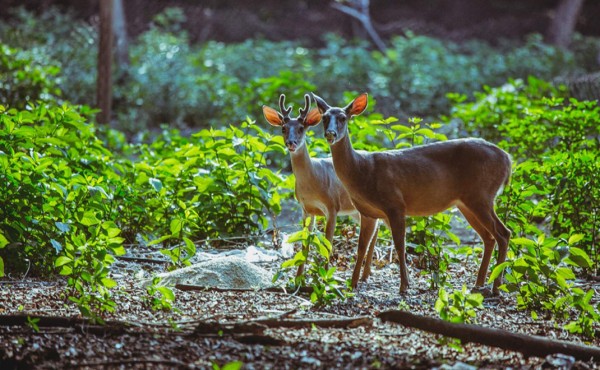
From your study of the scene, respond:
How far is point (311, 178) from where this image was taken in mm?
6727

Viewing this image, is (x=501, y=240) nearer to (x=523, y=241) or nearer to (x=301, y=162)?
(x=523, y=241)

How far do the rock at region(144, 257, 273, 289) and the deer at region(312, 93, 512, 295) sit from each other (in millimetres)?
746

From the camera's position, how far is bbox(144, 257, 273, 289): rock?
5.89m

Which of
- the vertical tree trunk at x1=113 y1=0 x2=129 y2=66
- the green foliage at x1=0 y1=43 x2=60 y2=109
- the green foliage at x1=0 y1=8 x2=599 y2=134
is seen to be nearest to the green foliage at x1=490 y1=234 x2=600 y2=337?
the green foliage at x1=0 y1=8 x2=599 y2=134

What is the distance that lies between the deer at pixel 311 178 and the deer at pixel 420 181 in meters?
0.44

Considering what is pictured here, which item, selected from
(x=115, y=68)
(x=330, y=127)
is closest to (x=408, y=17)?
(x=115, y=68)

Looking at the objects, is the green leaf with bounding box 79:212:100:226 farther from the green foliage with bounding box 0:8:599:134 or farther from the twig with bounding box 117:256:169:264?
the green foliage with bounding box 0:8:599:134

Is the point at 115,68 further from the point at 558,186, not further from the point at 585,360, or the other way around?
the point at 585,360

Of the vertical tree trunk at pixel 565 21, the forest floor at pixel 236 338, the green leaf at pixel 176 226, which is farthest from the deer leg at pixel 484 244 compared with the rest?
the vertical tree trunk at pixel 565 21

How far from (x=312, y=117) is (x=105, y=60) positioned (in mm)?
7320

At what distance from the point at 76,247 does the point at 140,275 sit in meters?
1.29

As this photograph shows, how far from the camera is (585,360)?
4.36m

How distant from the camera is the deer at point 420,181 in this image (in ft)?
20.0

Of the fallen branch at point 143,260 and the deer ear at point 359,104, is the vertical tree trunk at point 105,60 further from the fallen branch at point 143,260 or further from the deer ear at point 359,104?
the deer ear at point 359,104
